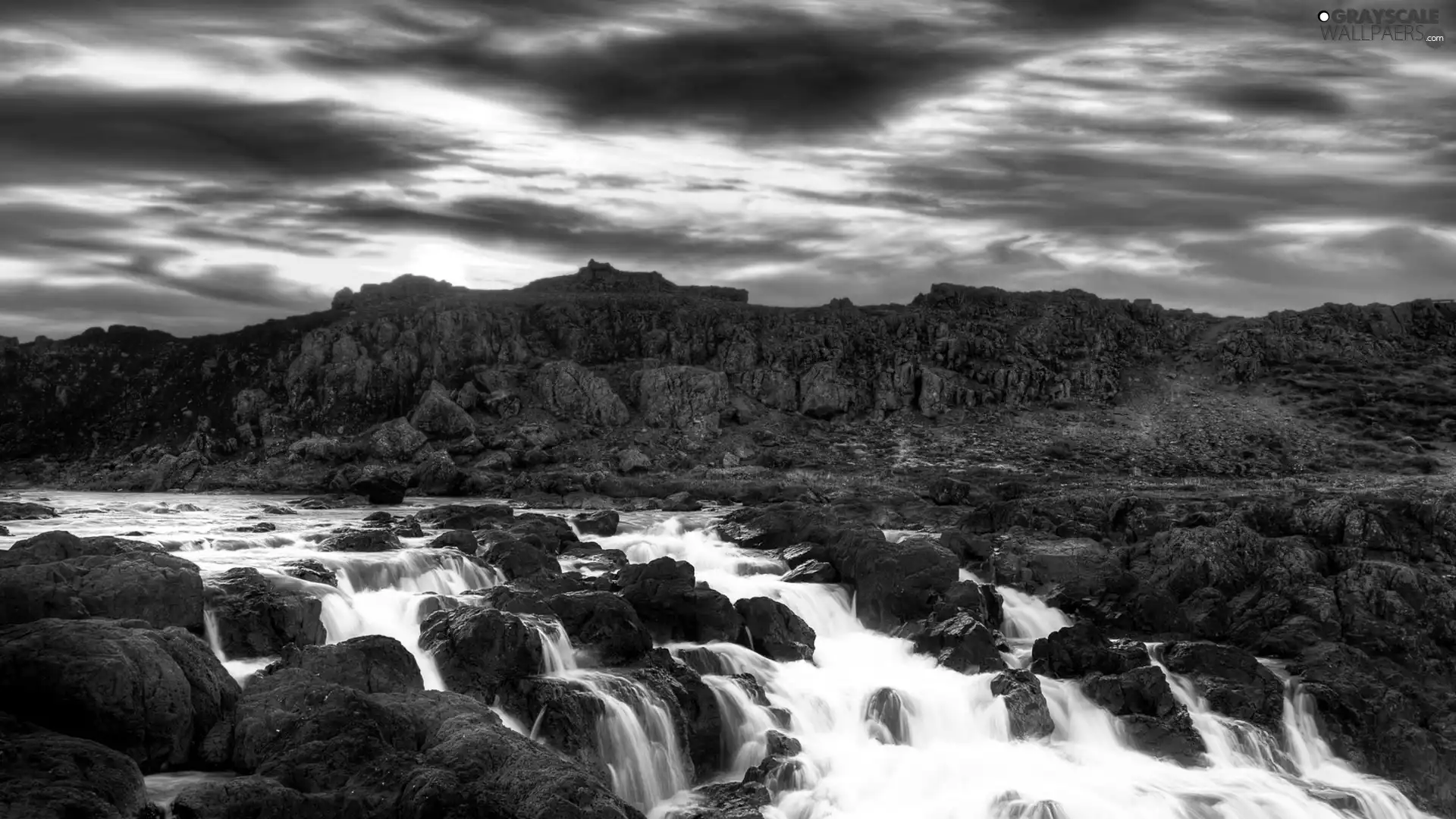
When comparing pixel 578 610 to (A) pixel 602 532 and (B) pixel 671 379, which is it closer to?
(A) pixel 602 532

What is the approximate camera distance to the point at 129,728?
15.0 metres

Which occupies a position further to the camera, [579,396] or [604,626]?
[579,396]

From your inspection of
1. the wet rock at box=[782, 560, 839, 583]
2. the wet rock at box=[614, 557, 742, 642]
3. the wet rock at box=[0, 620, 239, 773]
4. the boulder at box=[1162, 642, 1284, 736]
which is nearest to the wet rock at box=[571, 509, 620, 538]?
the wet rock at box=[782, 560, 839, 583]

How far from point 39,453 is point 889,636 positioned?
103 meters

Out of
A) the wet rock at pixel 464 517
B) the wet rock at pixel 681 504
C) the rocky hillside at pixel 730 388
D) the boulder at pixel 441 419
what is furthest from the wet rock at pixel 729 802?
the boulder at pixel 441 419

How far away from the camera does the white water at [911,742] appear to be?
20906 millimetres

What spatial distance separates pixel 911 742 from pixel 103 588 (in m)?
19.3

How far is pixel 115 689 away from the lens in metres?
15.1

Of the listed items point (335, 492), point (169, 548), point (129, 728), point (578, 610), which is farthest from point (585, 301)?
point (129, 728)

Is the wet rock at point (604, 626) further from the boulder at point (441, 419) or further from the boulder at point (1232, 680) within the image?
the boulder at point (441, 419)

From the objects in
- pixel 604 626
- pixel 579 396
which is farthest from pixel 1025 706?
pixel 579 396

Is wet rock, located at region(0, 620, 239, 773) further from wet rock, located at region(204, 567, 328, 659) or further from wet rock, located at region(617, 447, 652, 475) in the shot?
wet rock, located at region(617, 447, 652, 475)

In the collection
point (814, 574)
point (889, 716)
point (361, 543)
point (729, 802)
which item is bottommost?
point (729, 802)

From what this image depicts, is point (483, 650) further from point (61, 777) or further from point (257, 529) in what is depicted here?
point (257, 529)
